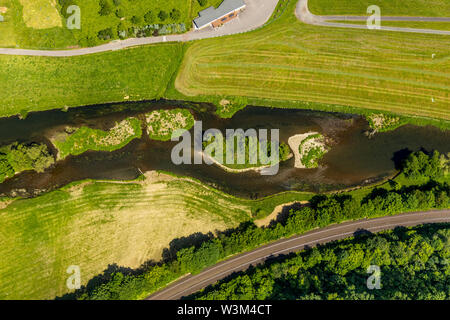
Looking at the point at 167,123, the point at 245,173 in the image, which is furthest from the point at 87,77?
the point at 245,173

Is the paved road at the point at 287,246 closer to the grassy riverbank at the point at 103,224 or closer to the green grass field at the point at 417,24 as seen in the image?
the grassy riverbank at the point at 103,224

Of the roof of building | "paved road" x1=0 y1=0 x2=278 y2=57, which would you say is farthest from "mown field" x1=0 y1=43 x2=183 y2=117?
the roof of building

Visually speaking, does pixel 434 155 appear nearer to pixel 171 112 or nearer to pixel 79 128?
pixel 171 112

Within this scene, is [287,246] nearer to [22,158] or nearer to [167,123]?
[167,123]

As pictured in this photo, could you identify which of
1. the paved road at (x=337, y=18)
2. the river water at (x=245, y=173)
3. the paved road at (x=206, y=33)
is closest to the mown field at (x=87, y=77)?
the paved road at (x=206, y=33)

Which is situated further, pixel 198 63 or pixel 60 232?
pixel 198 63

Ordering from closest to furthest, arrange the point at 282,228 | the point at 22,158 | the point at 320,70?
1. the point at 282,228
2. the point at 22,158
3. the point at 320,70
